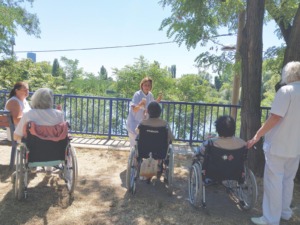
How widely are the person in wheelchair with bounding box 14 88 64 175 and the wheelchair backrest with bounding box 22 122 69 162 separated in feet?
0.26

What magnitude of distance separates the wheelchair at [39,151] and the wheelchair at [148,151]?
2.38 ft

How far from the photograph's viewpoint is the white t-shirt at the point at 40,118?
3.40 m

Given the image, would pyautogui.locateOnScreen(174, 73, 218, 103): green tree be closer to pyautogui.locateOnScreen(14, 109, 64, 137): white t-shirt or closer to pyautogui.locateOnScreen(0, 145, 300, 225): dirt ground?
pyautogui.locateOnScreen(0, 145, 300, 225): dirt ground

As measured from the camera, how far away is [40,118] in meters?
3.46

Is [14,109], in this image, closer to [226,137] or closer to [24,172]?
[24,172]

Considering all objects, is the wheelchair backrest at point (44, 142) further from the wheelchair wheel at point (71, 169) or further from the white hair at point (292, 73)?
the white hair at point (292, 73)

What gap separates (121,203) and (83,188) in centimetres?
72

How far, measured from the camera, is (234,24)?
8133mm

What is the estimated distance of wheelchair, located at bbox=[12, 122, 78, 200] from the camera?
3.36m

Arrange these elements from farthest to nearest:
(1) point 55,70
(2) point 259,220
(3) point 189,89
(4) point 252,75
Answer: (1) point 55,70
(3) point 189,89
(4) point 252,75
(2) point 259,220

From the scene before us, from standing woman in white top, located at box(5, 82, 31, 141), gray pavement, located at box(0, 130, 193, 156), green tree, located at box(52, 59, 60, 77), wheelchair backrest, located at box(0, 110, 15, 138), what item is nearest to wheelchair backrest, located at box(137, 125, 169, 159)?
standing woman in white top, located at box(5, 82, 31, 141)

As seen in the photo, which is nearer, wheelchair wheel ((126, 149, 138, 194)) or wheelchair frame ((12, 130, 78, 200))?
wheelchair frame ((12, 130, 78, 200))

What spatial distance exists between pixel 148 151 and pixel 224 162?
97 cm

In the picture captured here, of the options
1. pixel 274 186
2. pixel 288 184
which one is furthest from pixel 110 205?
pixel 288 184
